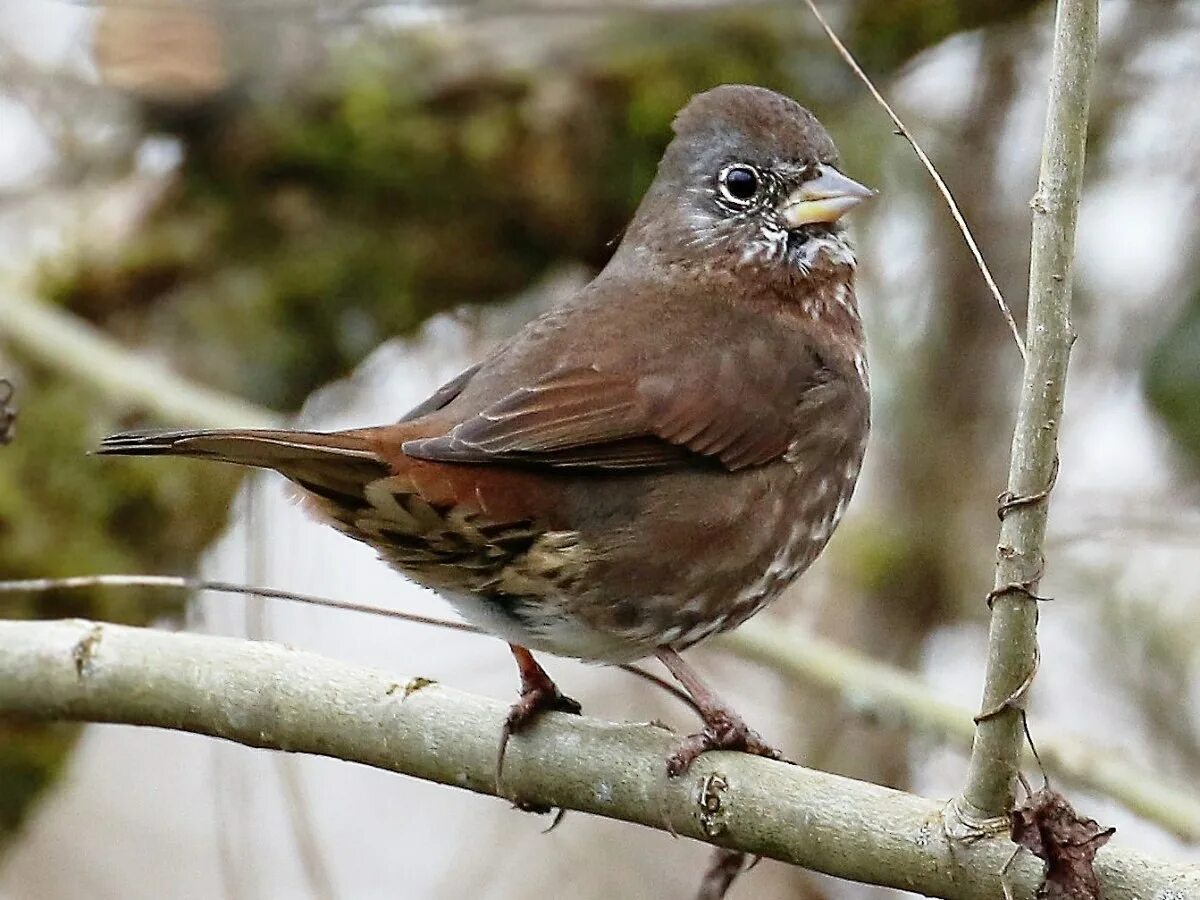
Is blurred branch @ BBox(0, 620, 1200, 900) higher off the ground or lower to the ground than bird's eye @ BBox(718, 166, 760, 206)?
lower

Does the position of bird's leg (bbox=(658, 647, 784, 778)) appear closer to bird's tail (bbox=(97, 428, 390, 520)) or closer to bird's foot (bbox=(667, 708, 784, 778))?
bird's foot (bbox=(667, 708, 784, 778))

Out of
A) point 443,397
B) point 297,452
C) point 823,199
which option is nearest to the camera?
point 297,452

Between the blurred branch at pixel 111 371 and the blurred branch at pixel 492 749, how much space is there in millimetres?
1370

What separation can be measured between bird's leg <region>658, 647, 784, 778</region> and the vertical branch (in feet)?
2.10

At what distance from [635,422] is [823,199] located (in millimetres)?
792

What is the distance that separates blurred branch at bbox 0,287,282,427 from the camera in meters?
4.65

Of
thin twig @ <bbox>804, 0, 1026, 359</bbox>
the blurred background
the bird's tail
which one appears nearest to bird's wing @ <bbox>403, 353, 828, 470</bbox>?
the bird's tail

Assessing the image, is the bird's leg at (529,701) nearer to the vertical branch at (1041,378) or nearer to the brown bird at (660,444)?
the brown bird at (660,444)

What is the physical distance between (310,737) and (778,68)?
337cm

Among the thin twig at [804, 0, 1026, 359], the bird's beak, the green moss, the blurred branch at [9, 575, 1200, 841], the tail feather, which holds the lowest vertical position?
the tail feather

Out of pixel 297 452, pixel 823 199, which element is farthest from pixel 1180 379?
pixel 297 452

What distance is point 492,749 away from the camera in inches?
116

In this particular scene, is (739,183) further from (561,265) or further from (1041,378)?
(561,265)

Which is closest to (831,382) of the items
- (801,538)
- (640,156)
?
(801,538)
